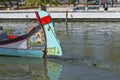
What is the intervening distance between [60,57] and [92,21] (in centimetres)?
2621

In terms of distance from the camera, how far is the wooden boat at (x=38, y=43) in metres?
19.0

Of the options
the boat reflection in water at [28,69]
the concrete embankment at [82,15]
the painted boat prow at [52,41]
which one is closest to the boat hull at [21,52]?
the boat reflection in water at [28,69]

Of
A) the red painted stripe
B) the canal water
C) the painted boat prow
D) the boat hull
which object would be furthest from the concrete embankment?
the red painted stripe

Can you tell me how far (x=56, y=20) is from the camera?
4625 cm

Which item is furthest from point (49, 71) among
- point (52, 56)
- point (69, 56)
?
point (69, 56)

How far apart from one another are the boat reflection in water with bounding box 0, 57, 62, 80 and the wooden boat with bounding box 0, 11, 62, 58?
38 cm

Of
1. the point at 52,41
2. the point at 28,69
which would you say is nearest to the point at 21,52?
the point at 52,41

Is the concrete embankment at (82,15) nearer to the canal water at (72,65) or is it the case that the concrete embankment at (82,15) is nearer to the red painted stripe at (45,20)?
the canal water at (72,65)

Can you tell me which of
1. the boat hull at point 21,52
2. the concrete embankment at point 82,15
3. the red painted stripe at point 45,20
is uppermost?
the red painted stripe at point 45,20

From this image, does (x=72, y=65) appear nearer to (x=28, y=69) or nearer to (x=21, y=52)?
(x=28, y=69)

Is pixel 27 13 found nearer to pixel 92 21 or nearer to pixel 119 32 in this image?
pixel 92 21

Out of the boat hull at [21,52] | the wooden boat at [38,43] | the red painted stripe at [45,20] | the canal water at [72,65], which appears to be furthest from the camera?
the boat hull at [21,52]

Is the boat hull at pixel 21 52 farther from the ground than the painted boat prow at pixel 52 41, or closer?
closer

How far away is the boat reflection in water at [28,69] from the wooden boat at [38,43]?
38cm
